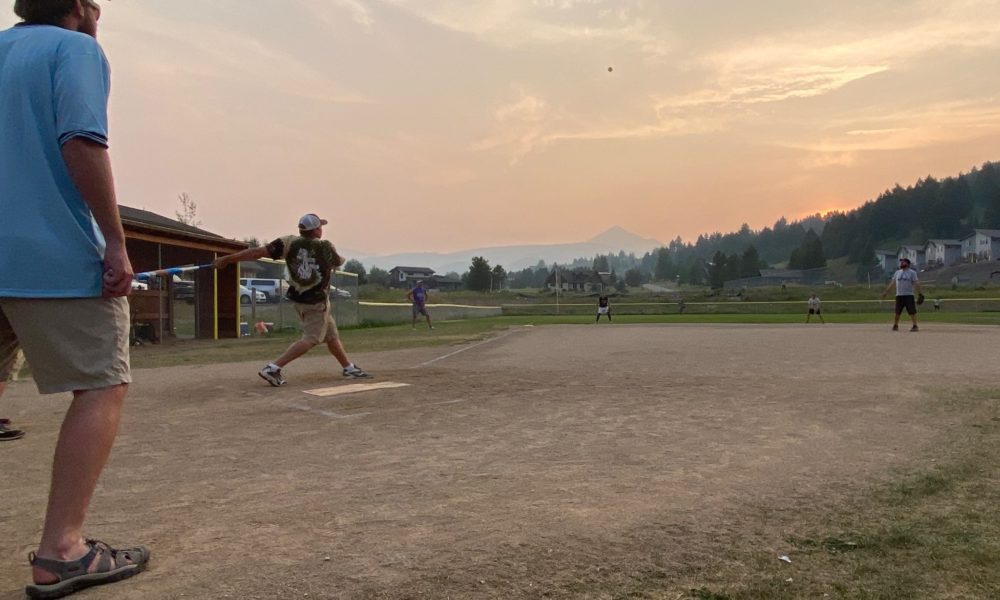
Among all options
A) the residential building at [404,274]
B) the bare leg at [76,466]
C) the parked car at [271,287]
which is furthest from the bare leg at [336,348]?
the residential building at [404,274]

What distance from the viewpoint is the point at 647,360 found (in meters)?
9.62

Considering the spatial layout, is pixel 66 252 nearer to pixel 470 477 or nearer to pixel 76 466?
pixel 76 466

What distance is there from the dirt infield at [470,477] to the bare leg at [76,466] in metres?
0.21

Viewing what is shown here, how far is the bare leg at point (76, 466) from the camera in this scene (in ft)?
7.23

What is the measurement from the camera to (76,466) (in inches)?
89.6

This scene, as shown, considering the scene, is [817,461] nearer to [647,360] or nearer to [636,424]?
[636,424]

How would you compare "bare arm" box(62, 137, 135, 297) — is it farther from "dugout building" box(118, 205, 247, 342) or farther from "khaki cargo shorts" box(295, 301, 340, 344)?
"dugout building" box(118, 205, 247, 342)

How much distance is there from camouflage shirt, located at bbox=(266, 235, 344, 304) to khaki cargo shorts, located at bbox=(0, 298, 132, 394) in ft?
15.6

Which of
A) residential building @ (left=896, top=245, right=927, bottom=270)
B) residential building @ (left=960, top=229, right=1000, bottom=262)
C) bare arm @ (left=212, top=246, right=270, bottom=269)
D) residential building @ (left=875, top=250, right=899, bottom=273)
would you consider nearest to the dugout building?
bare arm @ (left=212, top=246, right=270, bottom=269)

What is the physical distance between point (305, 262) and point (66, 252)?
192 inches

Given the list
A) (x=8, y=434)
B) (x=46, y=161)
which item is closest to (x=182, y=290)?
(x=8, y=434)

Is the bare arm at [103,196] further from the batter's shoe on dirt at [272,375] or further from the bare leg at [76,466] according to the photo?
the batter's shoe on dirt at [272,375]

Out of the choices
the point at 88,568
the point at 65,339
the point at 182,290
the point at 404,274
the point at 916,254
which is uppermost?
the point at 916,254

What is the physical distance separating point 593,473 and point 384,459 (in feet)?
4.01
